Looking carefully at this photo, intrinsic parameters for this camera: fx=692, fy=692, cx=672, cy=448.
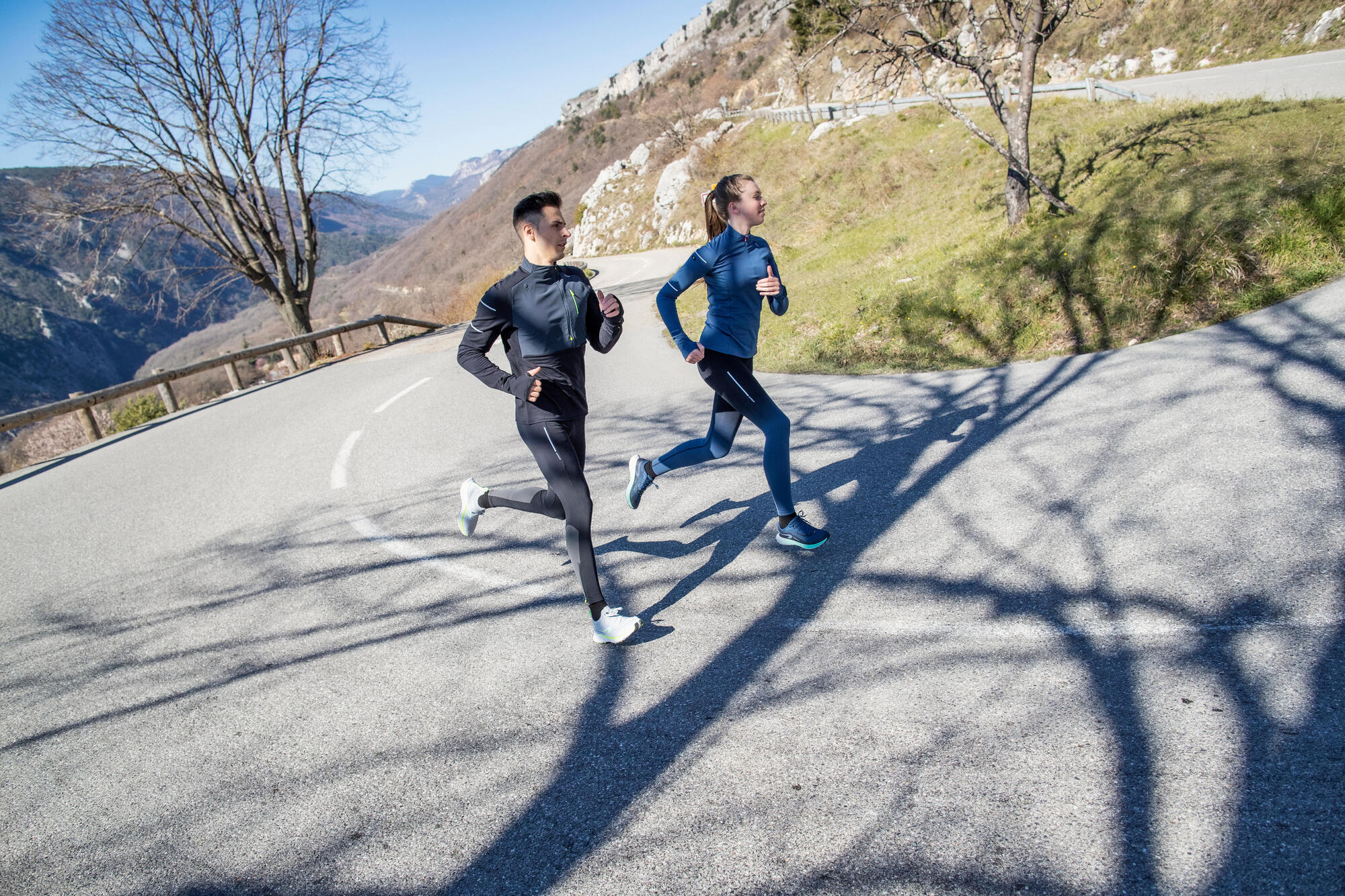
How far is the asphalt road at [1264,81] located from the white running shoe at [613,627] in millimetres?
14298

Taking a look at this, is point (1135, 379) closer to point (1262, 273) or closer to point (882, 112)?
point (1262, 273)

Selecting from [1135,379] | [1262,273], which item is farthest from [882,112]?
[1135,379]

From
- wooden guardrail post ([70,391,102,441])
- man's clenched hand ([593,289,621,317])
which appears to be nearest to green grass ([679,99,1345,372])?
man's clenched hand ([593,289,621,317])

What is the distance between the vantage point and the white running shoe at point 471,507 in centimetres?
465

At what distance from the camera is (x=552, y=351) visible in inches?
145

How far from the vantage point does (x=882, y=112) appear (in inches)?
1053

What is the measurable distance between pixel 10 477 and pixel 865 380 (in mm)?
12116

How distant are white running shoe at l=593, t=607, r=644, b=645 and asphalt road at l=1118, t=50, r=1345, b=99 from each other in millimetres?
14298

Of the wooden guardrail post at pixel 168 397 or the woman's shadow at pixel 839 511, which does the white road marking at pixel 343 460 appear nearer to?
the woman's shadow at pixel 839 511

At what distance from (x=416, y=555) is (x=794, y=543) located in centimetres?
277

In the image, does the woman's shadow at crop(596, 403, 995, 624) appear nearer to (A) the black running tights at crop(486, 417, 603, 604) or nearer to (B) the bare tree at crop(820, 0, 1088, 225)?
(A) the black running tights at crop(486, 417, 603, 604)

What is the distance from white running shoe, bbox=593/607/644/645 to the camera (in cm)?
351

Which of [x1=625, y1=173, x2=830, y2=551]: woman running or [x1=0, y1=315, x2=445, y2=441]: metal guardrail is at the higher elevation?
[x1=0, y1=315, x2=445, y2=441]: metal guardrail

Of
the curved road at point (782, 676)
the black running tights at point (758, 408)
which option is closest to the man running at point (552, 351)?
the curved road at point (782, 676)
